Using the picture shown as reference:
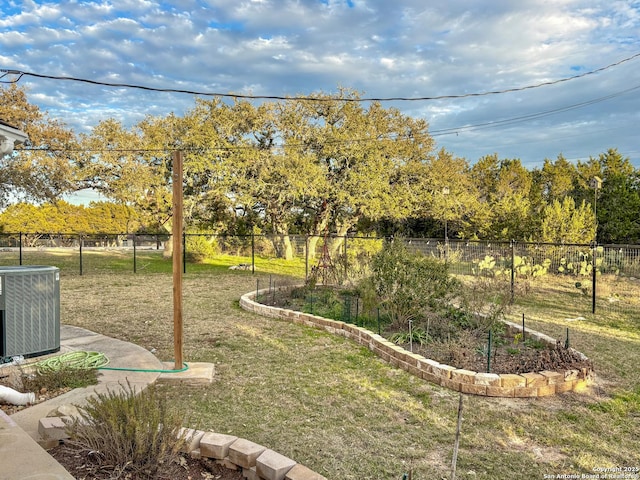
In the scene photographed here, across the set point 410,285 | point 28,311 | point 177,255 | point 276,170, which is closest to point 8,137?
point 28,311

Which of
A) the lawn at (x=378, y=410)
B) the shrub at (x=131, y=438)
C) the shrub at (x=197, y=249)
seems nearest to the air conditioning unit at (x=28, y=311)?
the lawn at (x=378, y=410)

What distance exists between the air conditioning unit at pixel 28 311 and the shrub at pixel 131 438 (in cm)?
249

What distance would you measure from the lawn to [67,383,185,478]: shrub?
0.86m

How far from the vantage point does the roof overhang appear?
4276mm

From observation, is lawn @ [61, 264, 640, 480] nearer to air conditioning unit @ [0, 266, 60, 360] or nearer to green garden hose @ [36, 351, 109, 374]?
green garden hose @ [36, 351, 109, 374]

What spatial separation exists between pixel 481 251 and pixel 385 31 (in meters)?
6.73

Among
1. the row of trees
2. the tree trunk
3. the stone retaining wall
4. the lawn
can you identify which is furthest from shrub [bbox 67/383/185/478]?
the tree trunk

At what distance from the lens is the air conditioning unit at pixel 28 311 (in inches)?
167

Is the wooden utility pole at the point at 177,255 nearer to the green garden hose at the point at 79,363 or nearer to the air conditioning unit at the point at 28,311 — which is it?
the green garden hose at the point at 79,363

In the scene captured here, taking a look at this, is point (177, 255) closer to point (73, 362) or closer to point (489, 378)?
point (73, 362)

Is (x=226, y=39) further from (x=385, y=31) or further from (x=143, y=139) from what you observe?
(x=143, y=139)

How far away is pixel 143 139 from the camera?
772 inches

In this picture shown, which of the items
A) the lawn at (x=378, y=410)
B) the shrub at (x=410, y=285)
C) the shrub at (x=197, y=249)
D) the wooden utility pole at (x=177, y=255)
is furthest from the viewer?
the shrub at (x=197, y=249)

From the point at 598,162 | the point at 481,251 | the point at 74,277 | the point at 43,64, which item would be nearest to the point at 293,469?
the point at 43,64
